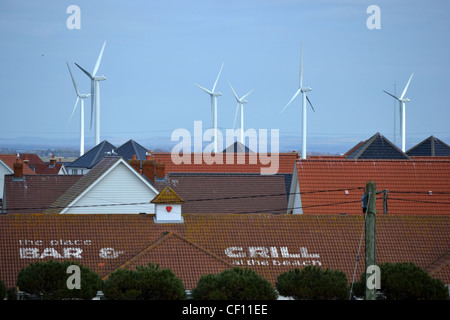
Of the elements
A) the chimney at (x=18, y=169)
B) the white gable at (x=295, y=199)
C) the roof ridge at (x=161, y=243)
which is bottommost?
the roof ridge at (x=161, y=243)

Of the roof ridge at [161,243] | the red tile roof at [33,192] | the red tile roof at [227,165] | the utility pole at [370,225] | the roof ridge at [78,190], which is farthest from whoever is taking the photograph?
the red tile roof at [227,165]

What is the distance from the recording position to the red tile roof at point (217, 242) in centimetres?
3544

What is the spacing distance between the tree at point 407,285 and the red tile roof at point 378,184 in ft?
67.6

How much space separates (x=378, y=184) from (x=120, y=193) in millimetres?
17295

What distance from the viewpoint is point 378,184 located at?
172 feet

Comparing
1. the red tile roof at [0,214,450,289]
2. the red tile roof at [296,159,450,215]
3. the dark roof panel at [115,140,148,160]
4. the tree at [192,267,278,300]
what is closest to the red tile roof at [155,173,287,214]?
the red tile roof at [296,159,450,215]

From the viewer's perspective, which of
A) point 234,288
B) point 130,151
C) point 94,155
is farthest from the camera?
point 94,155

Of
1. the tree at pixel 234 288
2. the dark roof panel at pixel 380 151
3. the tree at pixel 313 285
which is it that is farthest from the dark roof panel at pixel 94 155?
the tree at pixel 234 288

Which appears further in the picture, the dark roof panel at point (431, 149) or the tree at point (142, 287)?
the dark roof panel at point (431, 149)

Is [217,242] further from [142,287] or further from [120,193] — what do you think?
[120,193]

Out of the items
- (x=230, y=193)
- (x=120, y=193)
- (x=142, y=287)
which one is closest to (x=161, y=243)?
(x=142, y=287)

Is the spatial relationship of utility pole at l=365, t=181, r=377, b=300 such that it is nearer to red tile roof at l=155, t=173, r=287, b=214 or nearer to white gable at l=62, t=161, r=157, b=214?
white gable at l=62, t=161, r=157, b=214

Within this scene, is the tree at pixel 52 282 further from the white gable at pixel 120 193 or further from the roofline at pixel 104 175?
the white gable at pixel 120 193
